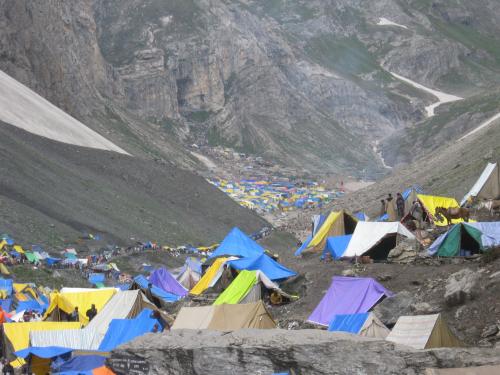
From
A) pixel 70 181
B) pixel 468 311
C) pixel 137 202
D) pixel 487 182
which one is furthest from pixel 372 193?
pixel 468 311

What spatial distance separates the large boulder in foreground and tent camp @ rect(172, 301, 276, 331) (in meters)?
4.37

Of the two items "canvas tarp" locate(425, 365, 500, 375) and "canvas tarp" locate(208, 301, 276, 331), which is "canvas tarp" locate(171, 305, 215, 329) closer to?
"canvas tarp" locate(208, 301, 276, 331)

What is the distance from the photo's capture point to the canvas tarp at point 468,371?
1138 centimetres

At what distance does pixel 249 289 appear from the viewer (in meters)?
24.8

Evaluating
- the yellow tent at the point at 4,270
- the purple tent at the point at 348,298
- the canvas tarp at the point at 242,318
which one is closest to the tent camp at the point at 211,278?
the purple tent at the point at 348,298

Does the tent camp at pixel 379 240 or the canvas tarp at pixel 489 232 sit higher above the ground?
the canvas tarp at pixel 489 232

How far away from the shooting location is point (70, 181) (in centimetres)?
7019

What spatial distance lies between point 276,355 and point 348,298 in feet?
25.0

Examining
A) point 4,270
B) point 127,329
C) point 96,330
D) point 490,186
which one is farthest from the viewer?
point 4,270

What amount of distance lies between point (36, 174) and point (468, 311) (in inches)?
2110

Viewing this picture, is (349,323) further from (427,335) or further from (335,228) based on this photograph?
(335,228)

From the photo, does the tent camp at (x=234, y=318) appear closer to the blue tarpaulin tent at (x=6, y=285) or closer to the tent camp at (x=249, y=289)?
the tent camp at (x=249, y=289)

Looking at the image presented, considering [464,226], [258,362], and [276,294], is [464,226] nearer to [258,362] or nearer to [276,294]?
[276,294]

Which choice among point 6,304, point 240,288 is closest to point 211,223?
point 6,304
